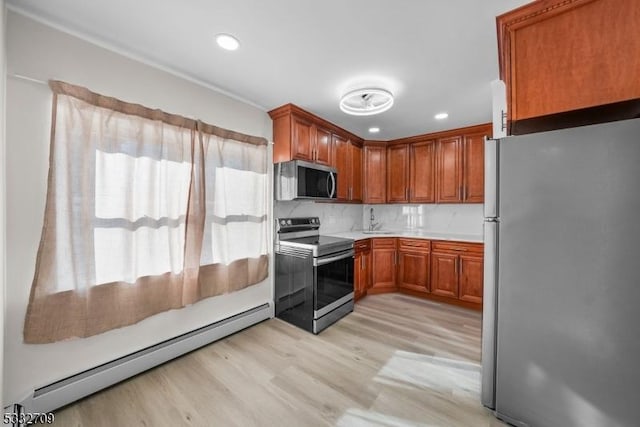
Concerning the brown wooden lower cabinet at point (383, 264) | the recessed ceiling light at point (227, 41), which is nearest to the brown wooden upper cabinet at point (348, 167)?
the brown wooden lower cabinet at point (383, 264)

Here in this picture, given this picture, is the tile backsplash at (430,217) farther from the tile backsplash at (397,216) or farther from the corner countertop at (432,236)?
the corner countertop at (432,236)

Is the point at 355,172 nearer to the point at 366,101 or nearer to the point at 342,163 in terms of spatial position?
the point at 342,163

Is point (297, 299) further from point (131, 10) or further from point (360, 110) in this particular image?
point (131, 10)

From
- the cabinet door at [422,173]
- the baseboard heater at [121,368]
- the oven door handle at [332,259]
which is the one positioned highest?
the cabinet door at [422,173]

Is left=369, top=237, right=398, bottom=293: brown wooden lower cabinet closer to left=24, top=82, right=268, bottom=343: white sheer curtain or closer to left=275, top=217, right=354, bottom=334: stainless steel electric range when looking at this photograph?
left=275, top=217, right=354, bottom=334: stainless steel electric range

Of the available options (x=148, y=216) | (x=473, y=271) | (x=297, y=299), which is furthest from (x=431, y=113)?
(x=148, y=216)

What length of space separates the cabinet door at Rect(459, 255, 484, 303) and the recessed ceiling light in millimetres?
3327

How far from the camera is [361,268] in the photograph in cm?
347

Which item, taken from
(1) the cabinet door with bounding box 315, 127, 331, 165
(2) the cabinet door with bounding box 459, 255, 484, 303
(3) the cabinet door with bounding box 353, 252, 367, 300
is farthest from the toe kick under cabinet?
(1) the cabinet door with bounding box 315, 127, 331, 165

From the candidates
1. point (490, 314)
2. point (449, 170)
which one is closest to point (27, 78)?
point (490, 314)

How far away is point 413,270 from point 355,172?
168cm

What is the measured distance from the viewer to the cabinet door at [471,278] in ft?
10.2

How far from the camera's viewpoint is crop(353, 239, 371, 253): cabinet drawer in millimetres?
3339

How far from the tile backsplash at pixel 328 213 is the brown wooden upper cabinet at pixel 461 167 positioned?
1377 millimetres
